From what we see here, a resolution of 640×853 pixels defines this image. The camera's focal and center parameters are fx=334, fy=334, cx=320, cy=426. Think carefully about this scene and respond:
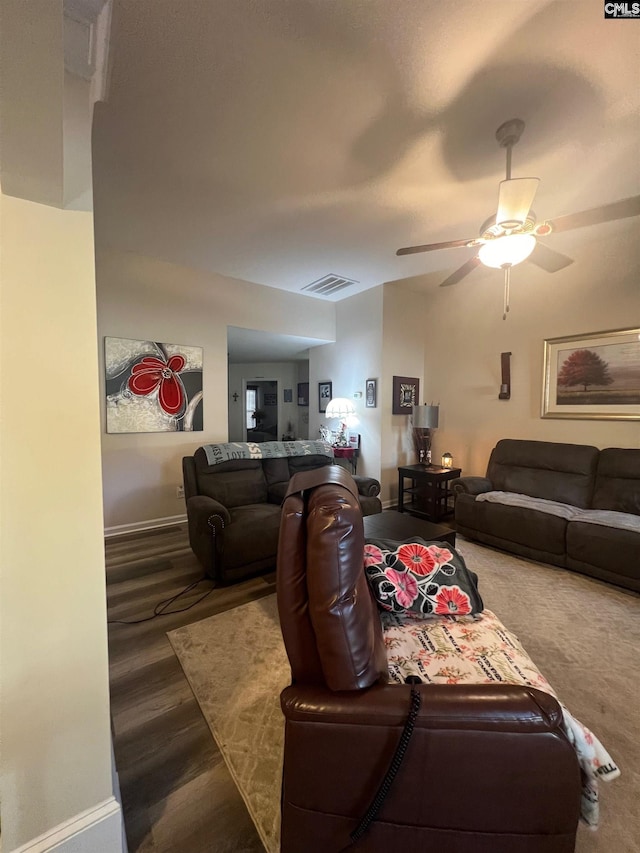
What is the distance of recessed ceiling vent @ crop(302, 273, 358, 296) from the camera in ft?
12.8

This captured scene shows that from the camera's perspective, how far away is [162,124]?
1.73 m

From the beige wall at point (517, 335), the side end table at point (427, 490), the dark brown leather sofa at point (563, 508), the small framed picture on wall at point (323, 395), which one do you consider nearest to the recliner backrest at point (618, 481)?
the dark brown leather sofa at point (563, 508)

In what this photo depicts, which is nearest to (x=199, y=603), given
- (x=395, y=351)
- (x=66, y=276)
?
(x=66, y=276)

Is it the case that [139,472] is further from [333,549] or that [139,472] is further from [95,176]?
[333,549]

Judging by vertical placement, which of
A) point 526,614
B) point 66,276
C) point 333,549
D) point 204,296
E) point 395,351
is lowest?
point 526,614

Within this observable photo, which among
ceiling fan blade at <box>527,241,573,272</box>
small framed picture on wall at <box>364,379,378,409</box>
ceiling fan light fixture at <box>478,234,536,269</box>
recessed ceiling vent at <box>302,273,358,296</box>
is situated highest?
recessed ceiling vent at <box>302,273,358,296</box>

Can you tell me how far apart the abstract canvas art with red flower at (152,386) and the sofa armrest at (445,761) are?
3.25 metres

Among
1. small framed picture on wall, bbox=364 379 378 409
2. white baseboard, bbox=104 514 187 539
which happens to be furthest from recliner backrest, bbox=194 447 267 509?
small framed picture on wall, bbox=364 379 378 409

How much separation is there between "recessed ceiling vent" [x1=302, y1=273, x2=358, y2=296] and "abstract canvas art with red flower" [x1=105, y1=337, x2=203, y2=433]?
1.60 meters

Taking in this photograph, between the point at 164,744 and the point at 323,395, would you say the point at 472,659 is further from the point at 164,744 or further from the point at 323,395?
Answer: the point at 323,395

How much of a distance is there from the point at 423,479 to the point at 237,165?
11.2 ft

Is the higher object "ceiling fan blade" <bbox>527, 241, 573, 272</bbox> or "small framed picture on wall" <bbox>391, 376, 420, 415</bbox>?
"ceiling fan blade" <bbox>527, 241, 573, 272</bbox>

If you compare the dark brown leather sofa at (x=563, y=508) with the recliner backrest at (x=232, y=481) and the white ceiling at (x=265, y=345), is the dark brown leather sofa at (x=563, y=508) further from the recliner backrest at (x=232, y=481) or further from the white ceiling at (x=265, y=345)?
the white ceiling at (x=265, y=345)

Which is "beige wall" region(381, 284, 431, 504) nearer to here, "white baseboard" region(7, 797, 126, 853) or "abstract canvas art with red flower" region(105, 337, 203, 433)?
"abstract canvas art with red flower" region(105, 337, 203, 433)
